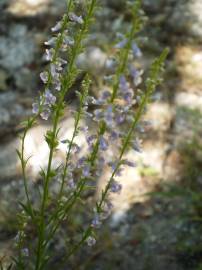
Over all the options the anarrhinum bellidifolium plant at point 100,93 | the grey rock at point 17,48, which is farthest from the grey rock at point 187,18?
the anarrhinum bellidifolium plant at point 100,93

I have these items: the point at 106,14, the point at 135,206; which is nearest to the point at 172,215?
the point at 135,206

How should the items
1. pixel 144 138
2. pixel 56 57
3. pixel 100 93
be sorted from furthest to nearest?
pixel 144 138
pixel 56 57
pixel 100 93

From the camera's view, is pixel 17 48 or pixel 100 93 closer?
pixel 100 93

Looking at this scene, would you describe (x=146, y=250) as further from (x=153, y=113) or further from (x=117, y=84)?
(x=117, y=84)

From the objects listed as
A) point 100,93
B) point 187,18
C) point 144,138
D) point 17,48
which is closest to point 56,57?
point 100,93

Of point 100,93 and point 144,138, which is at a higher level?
point 144,138

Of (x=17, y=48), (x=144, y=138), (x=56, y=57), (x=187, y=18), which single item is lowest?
(x=56, y=57)

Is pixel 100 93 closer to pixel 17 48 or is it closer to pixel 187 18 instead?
pixel 17 48

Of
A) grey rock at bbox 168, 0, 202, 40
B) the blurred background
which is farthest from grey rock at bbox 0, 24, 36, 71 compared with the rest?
grey rock at bbox 168, 0, 202, 40
